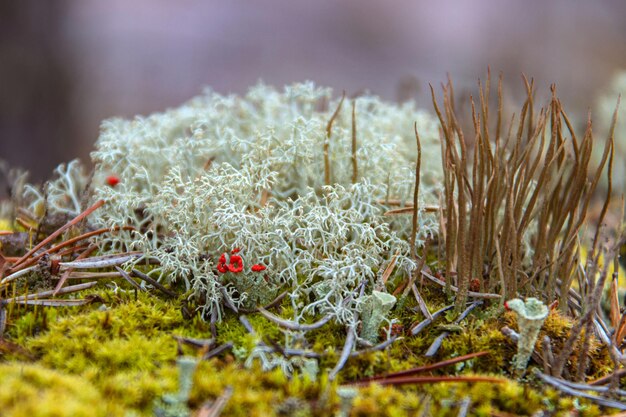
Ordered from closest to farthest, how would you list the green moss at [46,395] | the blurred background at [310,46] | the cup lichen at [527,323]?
the green moss at [46,395]
the cup lichen at [527,323]
the blurred background at [310,46]

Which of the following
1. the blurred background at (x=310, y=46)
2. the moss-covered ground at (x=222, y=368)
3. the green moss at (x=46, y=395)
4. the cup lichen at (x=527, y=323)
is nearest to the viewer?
the green moss at (x=46, y=395)

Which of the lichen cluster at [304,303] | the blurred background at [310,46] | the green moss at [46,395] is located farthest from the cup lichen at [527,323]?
the blurred background at [310,46]

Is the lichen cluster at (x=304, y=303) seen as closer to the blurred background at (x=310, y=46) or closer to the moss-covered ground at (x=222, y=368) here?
the moss-covered ground at (x=222, y=368)

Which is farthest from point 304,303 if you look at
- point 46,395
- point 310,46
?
point 310,46

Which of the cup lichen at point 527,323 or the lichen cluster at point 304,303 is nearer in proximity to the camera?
the lichen cluster at point 304,303

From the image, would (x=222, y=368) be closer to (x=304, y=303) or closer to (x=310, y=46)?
(x=304, y=303)

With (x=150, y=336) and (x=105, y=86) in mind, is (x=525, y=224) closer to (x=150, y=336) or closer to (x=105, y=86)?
(x=150, y=336)

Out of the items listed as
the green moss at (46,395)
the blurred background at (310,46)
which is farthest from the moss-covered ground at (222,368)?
the blurred background at (310,46)

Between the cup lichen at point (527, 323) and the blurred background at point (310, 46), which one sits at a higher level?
the blurred background at point (310, 46)
